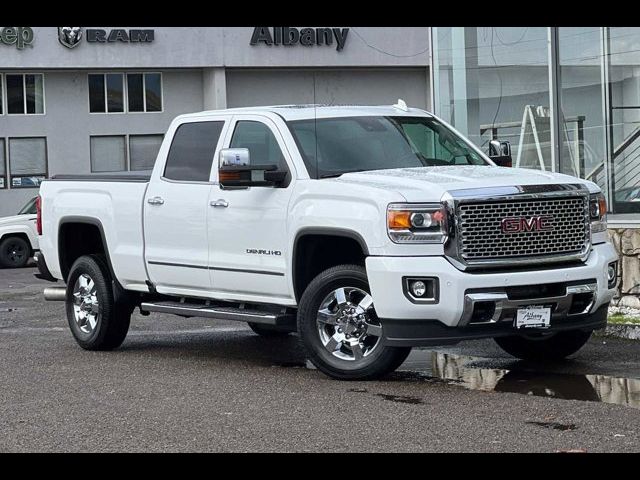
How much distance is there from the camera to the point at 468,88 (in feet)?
50.2

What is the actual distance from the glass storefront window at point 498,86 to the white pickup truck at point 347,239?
3167 mm

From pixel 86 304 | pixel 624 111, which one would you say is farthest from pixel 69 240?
pixel 624 111

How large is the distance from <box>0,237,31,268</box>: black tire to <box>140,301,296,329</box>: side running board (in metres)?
16.0

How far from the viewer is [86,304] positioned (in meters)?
12.0

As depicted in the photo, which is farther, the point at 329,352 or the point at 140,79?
the point at 140,79

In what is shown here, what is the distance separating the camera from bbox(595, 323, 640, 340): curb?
38.0 feet

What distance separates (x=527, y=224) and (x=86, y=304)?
15.2 feet

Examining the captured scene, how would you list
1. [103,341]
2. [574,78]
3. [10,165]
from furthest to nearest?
[10,165], [574,78], [103,341]

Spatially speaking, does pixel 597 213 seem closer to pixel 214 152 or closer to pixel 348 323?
pixel 348 323
